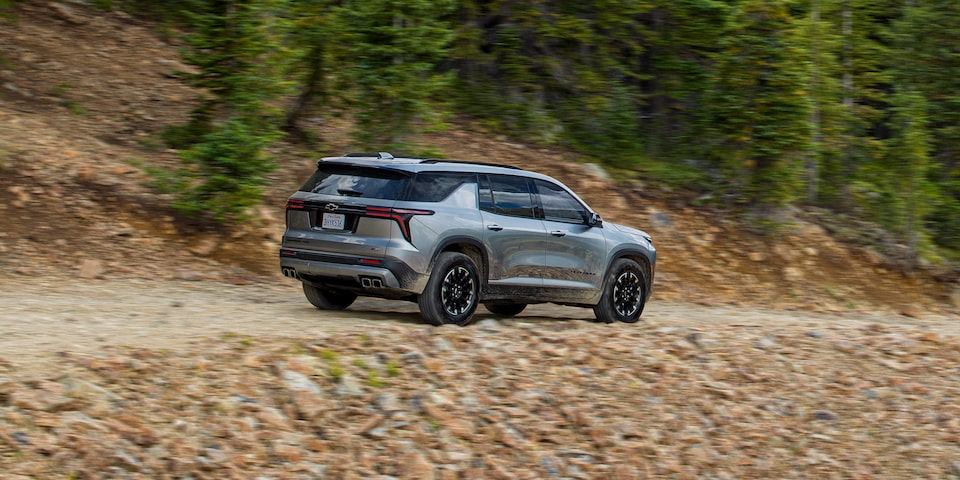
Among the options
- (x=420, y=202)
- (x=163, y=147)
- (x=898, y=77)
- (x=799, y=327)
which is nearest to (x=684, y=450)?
(x=420, y=202)

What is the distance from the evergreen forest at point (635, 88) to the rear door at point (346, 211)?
3780 mm

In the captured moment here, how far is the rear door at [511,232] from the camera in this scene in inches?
404

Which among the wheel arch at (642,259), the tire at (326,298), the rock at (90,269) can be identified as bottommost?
the rock at (90,269)

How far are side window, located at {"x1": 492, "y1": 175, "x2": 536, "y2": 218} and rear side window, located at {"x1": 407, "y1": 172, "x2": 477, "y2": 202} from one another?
33 cm

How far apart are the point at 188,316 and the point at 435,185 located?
2637mm

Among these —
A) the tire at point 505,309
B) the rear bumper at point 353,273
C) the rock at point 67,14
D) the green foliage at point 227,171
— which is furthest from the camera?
the rock at point 67,14

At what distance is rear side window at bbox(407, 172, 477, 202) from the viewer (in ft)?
31.8

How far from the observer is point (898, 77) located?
764 inches

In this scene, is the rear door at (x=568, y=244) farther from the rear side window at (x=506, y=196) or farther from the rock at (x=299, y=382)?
the rock at (x=299, y=382)

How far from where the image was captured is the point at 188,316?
1020 centimetres

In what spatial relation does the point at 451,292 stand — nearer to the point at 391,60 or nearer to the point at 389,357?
the point at 389,357

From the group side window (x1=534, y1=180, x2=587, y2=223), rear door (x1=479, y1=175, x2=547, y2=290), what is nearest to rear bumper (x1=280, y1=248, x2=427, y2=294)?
rear door (x1=479, y1=175, x2=547, y2=290)

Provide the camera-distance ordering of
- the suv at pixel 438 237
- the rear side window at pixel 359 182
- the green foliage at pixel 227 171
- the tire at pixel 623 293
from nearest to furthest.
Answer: the suv at pixel 438 237, the rear side window at pixel 359 182, the tire at pixel 623 293, the green foliage at pixel 227 171

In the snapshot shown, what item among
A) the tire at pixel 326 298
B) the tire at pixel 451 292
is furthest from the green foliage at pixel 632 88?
the tire at pixel 451 292
